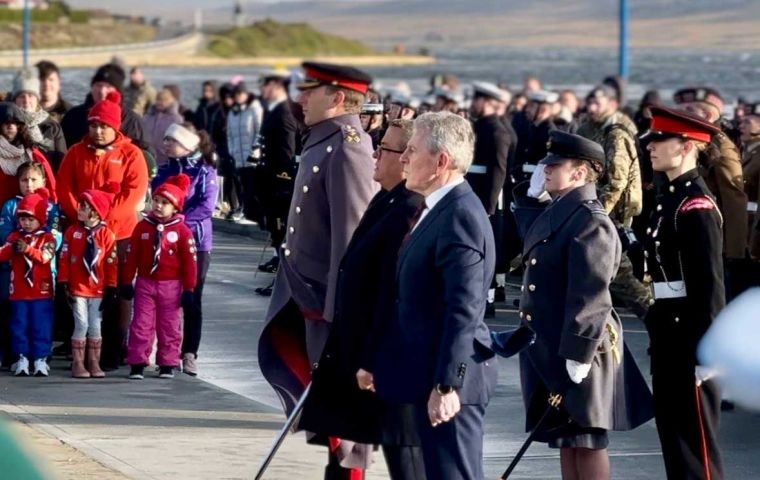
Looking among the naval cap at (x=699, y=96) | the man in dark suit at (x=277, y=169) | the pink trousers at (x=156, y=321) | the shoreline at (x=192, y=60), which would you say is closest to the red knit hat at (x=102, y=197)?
the pink trousers at (x=156, y=321)

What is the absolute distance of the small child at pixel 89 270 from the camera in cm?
1111

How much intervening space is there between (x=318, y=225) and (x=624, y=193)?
5681 millimetres

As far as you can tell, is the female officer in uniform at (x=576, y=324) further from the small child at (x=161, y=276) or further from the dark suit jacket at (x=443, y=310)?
the small child at (x=161, y=276)

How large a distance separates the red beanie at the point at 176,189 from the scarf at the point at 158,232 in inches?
3.9

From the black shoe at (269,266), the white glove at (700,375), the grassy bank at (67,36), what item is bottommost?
the grassy bank at (67,36)

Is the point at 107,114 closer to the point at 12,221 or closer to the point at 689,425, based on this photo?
the point at 12,221

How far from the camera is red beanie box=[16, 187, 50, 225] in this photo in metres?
11.1

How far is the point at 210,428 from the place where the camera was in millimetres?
9492

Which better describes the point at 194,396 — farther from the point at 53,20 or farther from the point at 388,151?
the point at 53,20

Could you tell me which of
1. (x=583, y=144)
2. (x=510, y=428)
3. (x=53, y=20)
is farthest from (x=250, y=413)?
(x=53, y=20)

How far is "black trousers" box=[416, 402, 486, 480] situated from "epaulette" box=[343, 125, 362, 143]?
154 centimetres

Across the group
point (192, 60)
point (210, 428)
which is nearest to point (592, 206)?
point (210, 428)

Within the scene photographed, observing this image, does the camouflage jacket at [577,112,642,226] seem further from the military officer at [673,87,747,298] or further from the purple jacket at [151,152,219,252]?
the purple jacket at [151,152,219,252]

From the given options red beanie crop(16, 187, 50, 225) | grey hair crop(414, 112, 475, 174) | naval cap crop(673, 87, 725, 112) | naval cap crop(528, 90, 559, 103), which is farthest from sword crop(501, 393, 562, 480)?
naval cap crop(528, 90, 559, 103)
